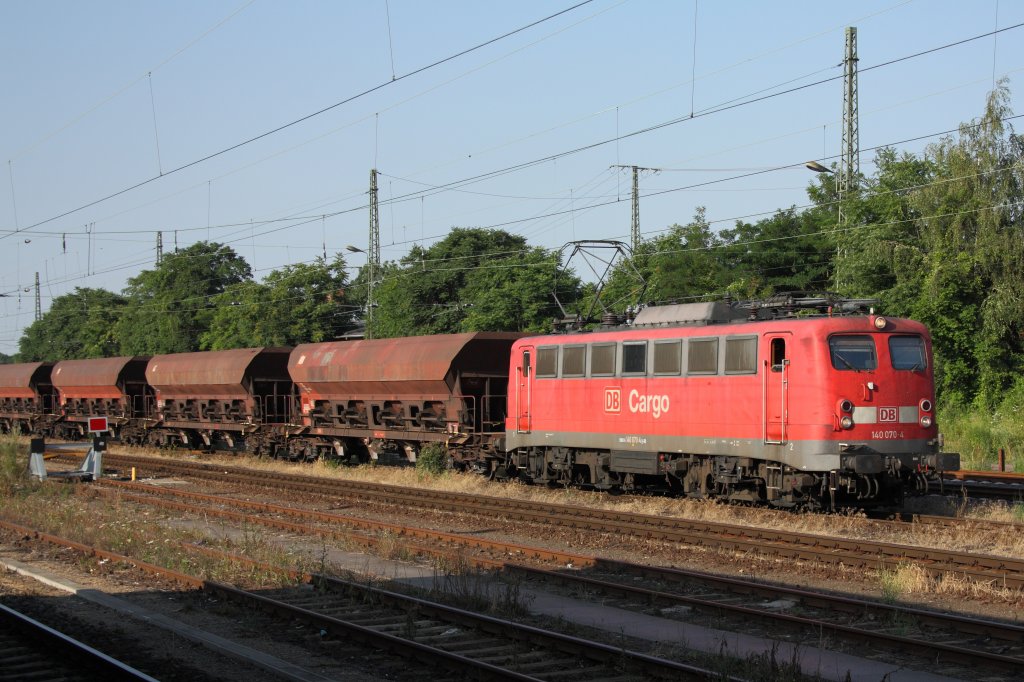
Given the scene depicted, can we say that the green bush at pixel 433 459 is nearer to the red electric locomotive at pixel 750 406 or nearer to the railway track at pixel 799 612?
the red electric locomotive at pixel 750 406

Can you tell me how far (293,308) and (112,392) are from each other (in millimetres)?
16762

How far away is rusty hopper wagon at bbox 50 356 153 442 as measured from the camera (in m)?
41.1

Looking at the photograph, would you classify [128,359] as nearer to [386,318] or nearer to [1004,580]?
[386,318]

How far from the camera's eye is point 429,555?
1525cm

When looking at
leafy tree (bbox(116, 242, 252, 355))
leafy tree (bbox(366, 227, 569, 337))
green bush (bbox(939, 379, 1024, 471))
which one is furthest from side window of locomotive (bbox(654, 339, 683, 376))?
leafy tree (bbox(116, 242, 252, 355))

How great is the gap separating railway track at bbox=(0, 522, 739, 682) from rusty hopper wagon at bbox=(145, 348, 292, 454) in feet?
69.1

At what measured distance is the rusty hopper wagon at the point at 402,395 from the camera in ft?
84.3

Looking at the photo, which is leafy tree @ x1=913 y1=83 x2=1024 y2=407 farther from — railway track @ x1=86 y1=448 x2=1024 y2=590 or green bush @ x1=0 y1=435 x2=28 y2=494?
green bush @ x1=0 y1=435 x2=28 y2=494

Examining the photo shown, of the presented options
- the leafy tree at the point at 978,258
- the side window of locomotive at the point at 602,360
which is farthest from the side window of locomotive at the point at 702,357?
the leafy tree at the point at 978,258

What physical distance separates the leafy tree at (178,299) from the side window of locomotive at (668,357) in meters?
53.6

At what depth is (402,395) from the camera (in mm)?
27656

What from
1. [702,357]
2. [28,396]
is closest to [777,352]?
[702,357]

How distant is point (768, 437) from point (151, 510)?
12.1 meters

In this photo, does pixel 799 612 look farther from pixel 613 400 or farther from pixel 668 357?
pixel 613 400
